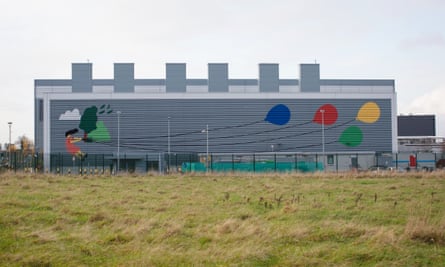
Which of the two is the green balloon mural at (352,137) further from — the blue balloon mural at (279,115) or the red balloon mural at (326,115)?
the blue balloon mural at (279,115)

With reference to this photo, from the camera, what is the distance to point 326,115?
193ft

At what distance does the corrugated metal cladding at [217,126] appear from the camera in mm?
56062

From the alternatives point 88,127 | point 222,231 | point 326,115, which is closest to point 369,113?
point 326,115

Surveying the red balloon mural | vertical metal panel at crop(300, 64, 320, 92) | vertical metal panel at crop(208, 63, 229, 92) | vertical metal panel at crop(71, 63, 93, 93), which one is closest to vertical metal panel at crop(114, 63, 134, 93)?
vertical metal panel at crop(71, 63, 93, 93)

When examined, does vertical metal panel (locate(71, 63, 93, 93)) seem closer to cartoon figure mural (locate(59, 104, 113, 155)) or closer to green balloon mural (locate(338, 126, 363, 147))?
cartoon figure mural (locate(59, 104, 113, 155))

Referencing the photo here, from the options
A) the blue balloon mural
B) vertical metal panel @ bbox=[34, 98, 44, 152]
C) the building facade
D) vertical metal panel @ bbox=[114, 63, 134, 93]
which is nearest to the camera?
the building facade

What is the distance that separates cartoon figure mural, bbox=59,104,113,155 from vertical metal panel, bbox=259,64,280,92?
19766 mm

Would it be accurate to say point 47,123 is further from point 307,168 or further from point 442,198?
point 442,198

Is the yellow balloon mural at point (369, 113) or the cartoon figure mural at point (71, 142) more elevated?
the yellow balloon mural at point (369, 113)

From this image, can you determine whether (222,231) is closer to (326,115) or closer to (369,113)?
(326,115)

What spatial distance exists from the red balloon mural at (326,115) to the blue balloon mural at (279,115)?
129 inches

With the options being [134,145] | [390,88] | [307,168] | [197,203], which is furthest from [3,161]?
[390,88]

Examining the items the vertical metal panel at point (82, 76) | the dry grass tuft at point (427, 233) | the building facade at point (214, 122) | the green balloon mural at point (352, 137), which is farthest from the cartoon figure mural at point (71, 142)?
the dry grass tuft at point (427, 233)

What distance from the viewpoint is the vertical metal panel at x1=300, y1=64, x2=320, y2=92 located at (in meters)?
66.2
